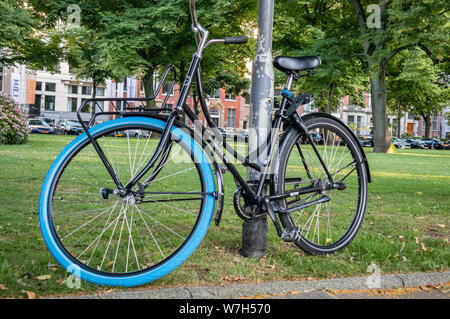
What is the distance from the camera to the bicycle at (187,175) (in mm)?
2826

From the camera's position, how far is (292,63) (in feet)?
11.6

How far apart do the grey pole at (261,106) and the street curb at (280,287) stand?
0.71 meters

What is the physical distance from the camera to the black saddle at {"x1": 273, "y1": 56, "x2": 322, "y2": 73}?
3.49 m

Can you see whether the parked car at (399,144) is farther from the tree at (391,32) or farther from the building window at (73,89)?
the building window at (73,89)

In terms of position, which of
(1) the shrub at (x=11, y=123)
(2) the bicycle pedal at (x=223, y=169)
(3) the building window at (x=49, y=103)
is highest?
(3) the building window at (x=49, y=103)

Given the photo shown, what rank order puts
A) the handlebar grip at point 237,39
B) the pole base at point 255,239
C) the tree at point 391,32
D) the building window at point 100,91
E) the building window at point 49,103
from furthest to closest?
the building window at point 100,91, the building window at point 49,103, the tree at point 391,32, the pole base at point 255,239, the handlebar grip at point 237,39

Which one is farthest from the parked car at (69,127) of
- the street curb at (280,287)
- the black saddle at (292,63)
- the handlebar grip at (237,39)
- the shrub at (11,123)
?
the street curb at (280,287)

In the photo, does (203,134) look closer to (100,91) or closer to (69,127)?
(69,127)

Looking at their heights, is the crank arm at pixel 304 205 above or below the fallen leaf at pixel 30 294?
above

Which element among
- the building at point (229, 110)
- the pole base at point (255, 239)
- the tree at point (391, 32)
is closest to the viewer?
the pole base at point (255, 239)

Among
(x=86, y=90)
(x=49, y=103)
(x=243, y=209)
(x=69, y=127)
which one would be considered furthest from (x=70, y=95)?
(x=243, y=209)

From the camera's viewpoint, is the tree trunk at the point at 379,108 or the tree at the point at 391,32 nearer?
the tree at the point at 391,32

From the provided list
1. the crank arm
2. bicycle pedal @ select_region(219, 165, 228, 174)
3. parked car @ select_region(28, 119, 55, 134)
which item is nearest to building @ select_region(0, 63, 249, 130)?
parked car @ select_region(28, 119, 55, 134)
